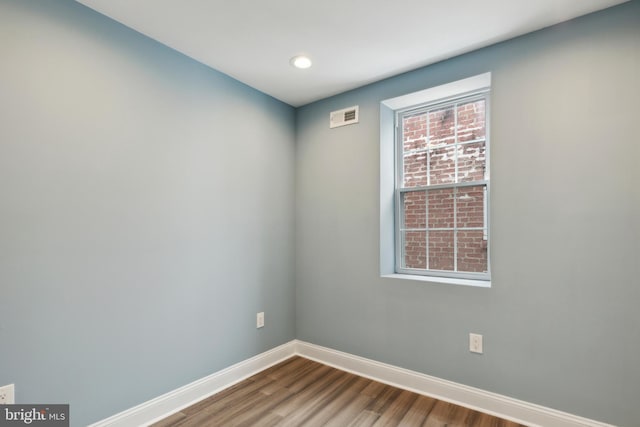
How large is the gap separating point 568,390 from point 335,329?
66.7 inches

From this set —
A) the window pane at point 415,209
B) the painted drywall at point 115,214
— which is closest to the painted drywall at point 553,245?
the window pane at point 415,209

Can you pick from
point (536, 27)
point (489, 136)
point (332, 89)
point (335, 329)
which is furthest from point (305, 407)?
point (536, 27)

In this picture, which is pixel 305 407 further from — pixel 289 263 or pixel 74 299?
pixel 74 299

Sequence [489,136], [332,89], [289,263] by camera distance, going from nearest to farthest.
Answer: [489,136], [332,89], [289,263]

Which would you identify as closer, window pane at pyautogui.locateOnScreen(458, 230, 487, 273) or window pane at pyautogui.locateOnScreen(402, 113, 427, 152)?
window pane at pyautogui.locateOnScreen(458, 230, 487, 273)

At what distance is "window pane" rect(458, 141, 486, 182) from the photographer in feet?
8.07

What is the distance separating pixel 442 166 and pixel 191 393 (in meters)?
2.60

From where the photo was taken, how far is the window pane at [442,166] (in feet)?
8.50

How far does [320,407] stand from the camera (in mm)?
2227

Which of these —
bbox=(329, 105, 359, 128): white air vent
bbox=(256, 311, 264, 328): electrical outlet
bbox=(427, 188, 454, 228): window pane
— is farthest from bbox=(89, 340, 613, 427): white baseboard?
bbox=(329, 105, 359, 128): white air vent

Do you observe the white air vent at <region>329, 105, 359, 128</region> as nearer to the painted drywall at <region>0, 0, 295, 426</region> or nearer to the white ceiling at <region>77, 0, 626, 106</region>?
the white ceiling at <region>77, 0, 626, 106</region>

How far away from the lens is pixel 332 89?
289cm

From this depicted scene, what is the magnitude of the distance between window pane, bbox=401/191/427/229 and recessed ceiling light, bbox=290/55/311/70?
4.46ft

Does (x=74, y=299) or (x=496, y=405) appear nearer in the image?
(x=74, y=299)
